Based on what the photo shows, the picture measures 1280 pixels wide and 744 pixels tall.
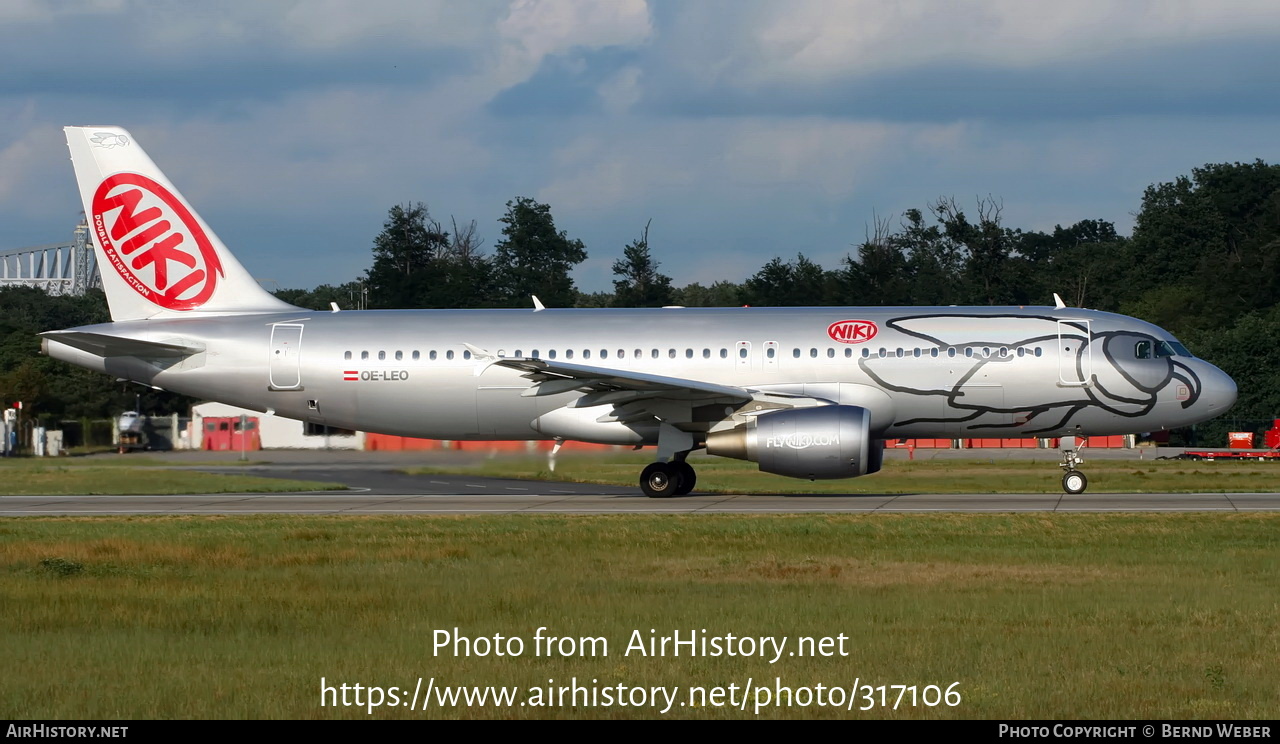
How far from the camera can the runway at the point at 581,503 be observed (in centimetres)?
2431

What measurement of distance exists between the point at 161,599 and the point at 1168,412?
19769 millimetres

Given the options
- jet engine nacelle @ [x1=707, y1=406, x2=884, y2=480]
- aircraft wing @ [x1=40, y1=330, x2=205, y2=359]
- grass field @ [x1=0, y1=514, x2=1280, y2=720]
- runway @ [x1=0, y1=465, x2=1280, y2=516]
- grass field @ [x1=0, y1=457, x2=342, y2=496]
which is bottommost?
grass field @ [x1=0, y1=514, x2=1280, y2=720]

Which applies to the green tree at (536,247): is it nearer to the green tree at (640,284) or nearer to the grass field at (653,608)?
Result: the green tree at (640,284)

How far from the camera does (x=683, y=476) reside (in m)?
27.8

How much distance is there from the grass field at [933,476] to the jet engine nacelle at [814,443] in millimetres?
4769

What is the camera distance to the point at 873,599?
45.8 ft

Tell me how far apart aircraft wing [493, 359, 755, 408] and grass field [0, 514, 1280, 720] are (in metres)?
4.38

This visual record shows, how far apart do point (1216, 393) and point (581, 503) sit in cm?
1234

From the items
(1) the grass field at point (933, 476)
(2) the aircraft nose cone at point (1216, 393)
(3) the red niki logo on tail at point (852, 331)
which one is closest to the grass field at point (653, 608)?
(2) the aircraft nose cone at point (1216, 393)

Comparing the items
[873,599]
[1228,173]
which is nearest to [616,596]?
[873,599]

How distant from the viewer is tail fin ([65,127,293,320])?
1168 inches

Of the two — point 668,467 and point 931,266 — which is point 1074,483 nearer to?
point 668,467

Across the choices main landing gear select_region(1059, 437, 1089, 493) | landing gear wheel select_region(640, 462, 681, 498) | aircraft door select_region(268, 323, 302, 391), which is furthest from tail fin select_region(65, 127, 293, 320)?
main landing gear select_region(1059, 437, 1089, 493)

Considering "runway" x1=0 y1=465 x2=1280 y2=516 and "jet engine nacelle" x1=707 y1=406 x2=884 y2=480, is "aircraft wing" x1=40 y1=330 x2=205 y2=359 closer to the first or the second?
"runway" x1=0 y1=465 x2=1280 y2=516
